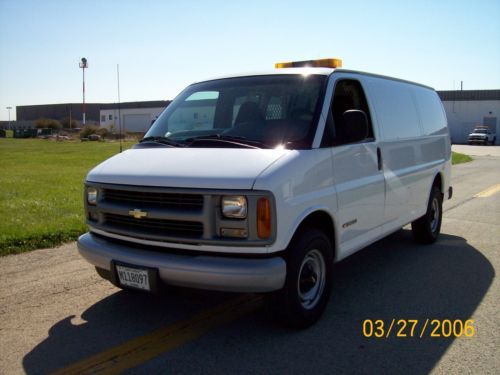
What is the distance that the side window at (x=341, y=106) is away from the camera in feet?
14.3

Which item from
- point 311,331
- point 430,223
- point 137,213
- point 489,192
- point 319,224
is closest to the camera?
point 137,213

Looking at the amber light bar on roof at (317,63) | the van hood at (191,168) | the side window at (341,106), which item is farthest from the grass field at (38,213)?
the side window at (341,106)

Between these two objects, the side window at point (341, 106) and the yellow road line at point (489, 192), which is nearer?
the side window at point (341, 106)

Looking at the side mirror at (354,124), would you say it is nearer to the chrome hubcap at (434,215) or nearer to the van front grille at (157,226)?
the van front grille at (157,226)

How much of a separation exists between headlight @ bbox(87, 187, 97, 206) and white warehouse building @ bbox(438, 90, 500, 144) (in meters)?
57.1

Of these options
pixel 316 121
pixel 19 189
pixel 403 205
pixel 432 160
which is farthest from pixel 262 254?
pixel 19 189

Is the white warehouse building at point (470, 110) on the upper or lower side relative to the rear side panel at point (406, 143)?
upper

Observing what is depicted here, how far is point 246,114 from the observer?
15.0 ft

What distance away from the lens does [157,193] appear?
3.78 m

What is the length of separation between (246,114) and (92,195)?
155 cm

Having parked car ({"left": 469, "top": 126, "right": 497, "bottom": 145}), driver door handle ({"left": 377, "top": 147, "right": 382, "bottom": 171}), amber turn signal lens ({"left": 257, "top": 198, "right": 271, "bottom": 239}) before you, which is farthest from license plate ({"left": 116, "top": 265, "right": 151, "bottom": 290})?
parked car ({"left": 469, "top": 126, "right": 497, "bottom": 145})

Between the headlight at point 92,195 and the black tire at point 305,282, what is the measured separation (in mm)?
1739

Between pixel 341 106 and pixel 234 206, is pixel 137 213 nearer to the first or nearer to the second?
pixel 234 206

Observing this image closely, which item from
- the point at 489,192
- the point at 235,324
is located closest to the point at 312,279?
the point at 235,324
